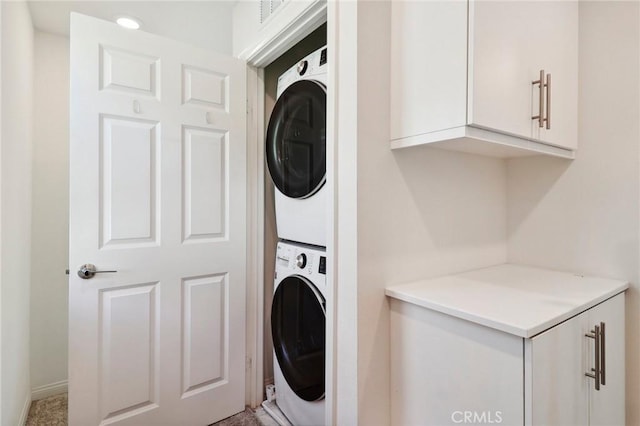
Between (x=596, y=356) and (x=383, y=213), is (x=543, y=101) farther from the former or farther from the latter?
(x=596, y=356)

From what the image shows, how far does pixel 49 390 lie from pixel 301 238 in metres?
1.85

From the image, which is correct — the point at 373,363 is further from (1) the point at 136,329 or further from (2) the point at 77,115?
(2) the point at 77,115

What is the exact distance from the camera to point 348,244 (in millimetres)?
1135

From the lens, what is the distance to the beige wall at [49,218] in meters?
1.92

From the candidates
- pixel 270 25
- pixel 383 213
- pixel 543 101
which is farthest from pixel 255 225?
pixel 543 101

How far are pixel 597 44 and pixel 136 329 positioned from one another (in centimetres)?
239

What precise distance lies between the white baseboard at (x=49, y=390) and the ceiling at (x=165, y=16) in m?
2.13

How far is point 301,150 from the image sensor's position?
1612 mm

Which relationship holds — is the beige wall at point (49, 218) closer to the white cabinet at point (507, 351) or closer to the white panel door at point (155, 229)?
the white panel door at point (155, 229)

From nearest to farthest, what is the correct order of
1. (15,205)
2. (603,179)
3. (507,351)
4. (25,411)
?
1. (507,351)
2. (603,179)
3. (15,205)
4. (25,411)

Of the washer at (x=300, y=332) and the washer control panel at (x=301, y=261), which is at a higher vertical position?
the washer control panel at (x=301, y=261)

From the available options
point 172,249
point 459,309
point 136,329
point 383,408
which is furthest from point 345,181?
point 136,329

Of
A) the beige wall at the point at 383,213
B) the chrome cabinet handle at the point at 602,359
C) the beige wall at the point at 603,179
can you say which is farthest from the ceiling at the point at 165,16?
the chrome cabinet handle at the point at 602,359

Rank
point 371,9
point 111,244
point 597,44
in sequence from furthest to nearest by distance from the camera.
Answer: point 111,244 → point 597,44 → point 371,9
